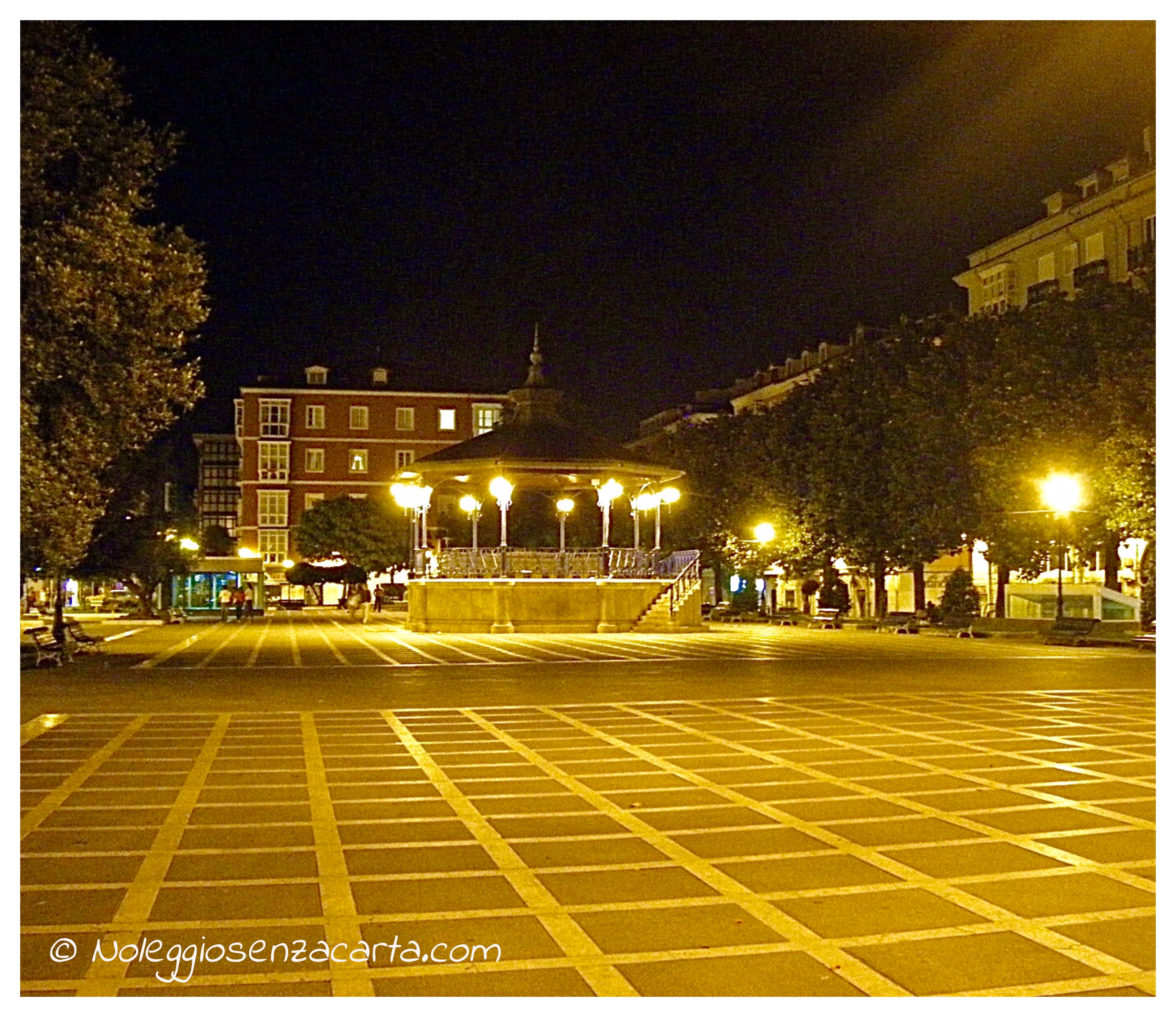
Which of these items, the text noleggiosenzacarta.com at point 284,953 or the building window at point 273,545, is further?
the building window at point 273,545

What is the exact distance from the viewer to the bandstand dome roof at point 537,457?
37250 millimetres

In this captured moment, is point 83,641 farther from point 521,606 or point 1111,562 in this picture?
point 1111,562

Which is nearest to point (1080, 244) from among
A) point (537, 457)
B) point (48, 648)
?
point (537, 457)

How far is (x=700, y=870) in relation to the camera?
7.35 meters

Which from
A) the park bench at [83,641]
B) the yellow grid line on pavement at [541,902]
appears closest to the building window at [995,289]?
the park bench at [83,641]

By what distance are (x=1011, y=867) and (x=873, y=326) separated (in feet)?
224

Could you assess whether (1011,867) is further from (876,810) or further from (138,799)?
(138,799)

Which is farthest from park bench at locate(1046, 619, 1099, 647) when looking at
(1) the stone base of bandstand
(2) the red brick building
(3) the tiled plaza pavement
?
(2) the red brick building

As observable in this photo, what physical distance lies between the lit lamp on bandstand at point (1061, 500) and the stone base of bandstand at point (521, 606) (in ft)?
32.1

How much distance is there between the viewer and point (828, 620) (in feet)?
137

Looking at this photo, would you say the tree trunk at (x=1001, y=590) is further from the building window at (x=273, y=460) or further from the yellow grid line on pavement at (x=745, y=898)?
the building window at (x=273, y=460)

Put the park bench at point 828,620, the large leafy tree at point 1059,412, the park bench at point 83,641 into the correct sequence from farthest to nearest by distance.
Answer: the park bench at point 828,620 → the large leafy tree at point 1059,412 → the park bench at point 83,641

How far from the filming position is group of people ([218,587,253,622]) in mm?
50062

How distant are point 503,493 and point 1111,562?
657 inches
